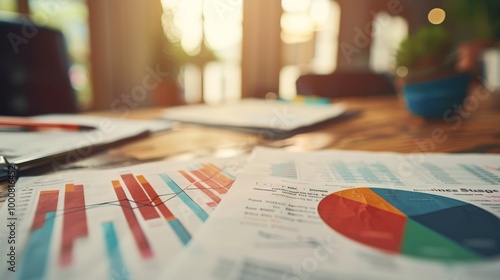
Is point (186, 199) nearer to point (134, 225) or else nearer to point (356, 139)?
point (134, 225)

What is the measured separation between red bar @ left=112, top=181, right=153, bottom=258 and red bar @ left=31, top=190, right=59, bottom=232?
5cm

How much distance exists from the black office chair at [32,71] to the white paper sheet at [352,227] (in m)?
0.95

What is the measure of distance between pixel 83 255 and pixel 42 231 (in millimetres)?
52

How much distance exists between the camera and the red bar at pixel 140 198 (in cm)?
24

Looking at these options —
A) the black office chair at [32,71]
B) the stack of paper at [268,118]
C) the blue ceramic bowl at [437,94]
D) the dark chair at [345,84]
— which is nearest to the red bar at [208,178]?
the stack of paper at [268,118]

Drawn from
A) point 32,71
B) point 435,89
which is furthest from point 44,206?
point 32,71

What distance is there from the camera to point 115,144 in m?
0.49

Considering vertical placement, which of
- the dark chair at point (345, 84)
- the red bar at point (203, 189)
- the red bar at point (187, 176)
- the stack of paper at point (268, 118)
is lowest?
the red bar at point (203, 189)

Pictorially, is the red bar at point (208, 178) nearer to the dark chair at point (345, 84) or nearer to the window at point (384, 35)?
the dark chair at point (345, 84)

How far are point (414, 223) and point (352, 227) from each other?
0.04 metres

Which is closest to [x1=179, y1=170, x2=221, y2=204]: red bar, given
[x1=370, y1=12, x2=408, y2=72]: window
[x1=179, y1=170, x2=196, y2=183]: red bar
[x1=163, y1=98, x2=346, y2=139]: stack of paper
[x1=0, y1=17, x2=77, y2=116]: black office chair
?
[x1=179, y1=170, x2=196, y2=183]: red bar

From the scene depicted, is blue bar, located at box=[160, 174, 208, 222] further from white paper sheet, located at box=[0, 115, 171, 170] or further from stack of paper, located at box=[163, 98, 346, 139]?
stack of paper, located at box=[163, 98, 346, 139]

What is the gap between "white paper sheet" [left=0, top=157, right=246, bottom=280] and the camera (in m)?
0.17

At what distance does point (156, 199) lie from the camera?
267 millimetres
